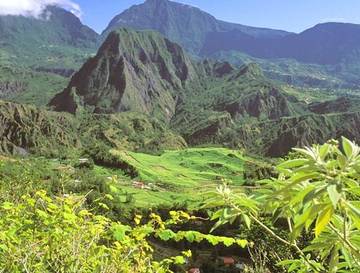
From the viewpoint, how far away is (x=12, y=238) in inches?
329

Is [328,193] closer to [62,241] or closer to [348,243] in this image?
[348,243]

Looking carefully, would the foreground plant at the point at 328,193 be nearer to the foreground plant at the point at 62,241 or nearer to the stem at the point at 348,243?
the stem at the point at 348,243

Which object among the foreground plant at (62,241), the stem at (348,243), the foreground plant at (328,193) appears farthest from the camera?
the foreground plant at (62,241)

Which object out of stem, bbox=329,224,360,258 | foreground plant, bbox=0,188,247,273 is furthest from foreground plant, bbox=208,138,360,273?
foreground plant, bbox=0,188,247,273

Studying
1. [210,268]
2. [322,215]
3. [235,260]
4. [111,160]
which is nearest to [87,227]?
[322,215]

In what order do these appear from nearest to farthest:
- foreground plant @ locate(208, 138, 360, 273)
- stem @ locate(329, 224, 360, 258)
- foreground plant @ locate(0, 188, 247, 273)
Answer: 1. foreground plant @ locate(208, 138, 360, 273)
2. stem @ locate(329, 224, 360, 258)
3. foreground plant @ locate(0, 188, 247, 273)

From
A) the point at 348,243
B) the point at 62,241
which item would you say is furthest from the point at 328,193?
the point at 62,241

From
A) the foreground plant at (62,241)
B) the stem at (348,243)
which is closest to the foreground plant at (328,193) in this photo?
the stem at (348,243)

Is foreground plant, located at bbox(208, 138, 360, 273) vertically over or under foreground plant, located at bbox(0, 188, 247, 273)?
over

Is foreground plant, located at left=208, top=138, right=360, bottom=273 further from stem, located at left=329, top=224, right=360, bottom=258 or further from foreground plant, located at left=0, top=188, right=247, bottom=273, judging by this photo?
foreground plant, located at left=0, top=188, right=247, bottom=273

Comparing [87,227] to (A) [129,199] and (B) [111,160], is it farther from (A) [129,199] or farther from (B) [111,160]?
(B) [111,160]

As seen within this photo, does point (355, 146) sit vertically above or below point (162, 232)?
above

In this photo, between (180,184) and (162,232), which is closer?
(162,232)

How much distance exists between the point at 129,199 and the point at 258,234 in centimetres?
11248
